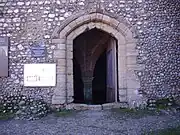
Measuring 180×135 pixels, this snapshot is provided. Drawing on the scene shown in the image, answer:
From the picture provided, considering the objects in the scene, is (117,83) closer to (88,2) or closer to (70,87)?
(70,87)

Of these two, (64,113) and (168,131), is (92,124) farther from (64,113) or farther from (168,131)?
(168,131)

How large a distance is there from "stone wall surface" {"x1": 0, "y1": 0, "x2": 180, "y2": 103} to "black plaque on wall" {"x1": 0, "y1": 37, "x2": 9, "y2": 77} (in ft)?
0.38

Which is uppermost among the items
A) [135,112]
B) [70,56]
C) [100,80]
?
[70,56]

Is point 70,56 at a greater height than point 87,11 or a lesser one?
lesser

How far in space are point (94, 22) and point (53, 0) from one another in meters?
1.26

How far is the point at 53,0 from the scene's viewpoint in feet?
22.5

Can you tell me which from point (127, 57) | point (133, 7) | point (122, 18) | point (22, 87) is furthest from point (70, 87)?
point (133, 7)

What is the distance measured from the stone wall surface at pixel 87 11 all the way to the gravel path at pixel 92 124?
1.09 metres

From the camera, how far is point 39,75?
672cm

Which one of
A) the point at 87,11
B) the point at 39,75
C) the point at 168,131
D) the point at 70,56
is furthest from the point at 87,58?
the point at 168,131

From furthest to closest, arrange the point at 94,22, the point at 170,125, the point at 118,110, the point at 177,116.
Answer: the point at 94,22
the point at 118,110
the point at 177,116
the point at 170,125

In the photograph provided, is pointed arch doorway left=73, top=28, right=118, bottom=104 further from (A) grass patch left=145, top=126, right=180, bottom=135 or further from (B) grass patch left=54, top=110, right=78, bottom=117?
(A) grass patch left=145, top=126, right=180, bottom=135

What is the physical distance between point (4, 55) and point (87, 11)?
2507mm

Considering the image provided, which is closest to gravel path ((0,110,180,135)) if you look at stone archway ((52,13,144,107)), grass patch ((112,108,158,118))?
grass patch ((112,108,158,118))
